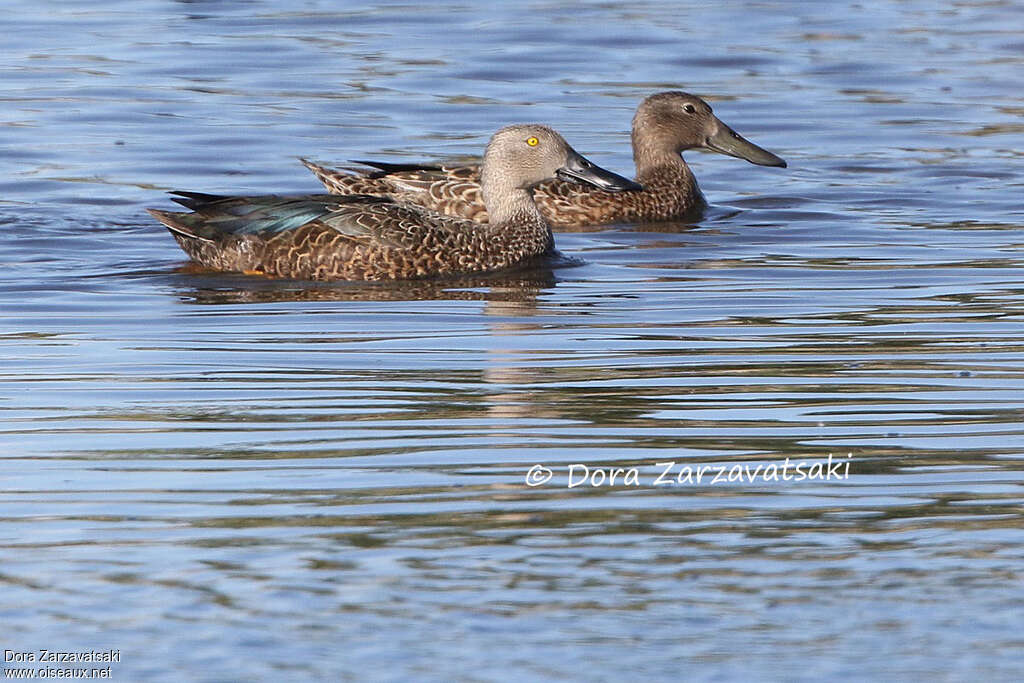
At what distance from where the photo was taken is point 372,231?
1156 cm

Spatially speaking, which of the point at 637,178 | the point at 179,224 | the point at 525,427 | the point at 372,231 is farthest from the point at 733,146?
the point at 525,427

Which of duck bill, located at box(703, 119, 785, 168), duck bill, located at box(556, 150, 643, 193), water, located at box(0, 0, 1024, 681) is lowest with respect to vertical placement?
water, located at box(0, 0, 1024, 681)

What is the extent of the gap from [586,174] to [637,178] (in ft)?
8.26

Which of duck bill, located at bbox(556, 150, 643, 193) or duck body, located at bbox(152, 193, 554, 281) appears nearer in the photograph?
duck body, located at bbox(152, 193, 554, 281)

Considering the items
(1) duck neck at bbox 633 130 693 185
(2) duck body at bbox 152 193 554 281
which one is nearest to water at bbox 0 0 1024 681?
(2) duck body at bbox 152 193 554 281

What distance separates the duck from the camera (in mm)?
11523

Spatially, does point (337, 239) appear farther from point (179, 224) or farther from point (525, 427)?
point (525, 427)

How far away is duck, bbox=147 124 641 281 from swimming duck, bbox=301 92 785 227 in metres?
1.14

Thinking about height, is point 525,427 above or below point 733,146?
below

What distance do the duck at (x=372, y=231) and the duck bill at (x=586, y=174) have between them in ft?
0.09

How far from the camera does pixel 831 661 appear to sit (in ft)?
17.8

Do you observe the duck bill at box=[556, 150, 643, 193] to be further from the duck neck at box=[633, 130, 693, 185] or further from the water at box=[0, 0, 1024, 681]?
the duck neck at box=[633, 130, 693, 185]

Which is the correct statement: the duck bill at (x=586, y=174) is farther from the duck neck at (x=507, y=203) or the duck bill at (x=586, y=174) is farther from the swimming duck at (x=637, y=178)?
the swimming duck at (x=637, y=178)

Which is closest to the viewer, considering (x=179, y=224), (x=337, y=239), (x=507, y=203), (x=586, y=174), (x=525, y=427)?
(x=525, y=427)
